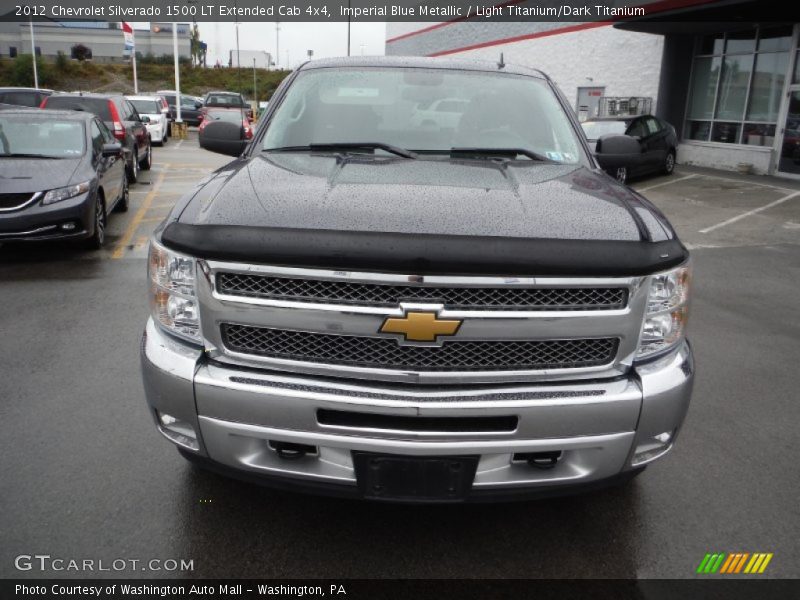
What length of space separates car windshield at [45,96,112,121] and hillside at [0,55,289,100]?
42613 millimetres

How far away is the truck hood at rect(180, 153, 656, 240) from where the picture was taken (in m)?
2.39

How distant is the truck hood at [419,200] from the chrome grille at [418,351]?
372 millimetres

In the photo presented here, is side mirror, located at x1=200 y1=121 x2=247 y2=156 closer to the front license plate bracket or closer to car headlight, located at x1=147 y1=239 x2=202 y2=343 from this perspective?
car headlight, located at x1=147 y1=239 x2=202 y2=343

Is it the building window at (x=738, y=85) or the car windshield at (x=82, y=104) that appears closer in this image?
the car windshield at (x=82, y=104)

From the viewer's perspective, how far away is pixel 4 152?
7988 mm

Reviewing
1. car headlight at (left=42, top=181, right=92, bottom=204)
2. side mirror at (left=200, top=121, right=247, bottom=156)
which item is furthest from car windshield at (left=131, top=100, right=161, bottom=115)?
side mirror at (left=200, top=121, right=247, bottom=156)

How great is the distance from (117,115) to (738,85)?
15.4 m

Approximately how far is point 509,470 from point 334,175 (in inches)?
55.4

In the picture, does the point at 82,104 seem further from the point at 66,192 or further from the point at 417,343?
the point at 417,343

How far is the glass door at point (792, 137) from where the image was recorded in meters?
16.4

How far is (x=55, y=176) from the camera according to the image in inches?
298

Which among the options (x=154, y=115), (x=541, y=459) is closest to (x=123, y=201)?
(x=541, y=459)

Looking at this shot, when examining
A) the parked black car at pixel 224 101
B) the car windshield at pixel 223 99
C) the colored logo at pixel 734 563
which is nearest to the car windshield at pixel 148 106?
the parked black car at pixel 224 101

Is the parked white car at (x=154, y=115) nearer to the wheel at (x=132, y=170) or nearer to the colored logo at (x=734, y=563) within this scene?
the wheel at (x=132, y=170)
